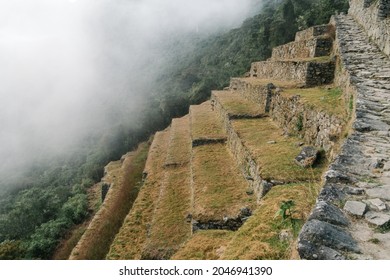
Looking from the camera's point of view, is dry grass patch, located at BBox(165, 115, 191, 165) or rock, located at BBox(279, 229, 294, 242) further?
dry grass patch, located at BBox(165, 115, 191, 165)

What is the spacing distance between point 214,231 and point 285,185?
2309mm

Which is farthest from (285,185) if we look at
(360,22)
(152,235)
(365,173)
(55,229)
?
(55,229)

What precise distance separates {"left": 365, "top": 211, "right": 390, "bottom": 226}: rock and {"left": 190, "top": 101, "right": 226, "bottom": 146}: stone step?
11048 mm

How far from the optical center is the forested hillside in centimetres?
2352

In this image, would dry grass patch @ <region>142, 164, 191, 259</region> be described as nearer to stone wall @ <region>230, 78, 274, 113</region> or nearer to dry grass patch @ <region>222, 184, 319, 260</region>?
dry grass patch @ <region>222, 184, 319, 260</region>

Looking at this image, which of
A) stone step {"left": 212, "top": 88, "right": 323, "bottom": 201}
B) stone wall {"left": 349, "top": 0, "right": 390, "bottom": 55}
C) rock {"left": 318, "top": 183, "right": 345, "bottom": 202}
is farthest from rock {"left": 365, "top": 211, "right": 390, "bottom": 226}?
stone wall {"left": 349, "top": 0, "right": 390, "bottom": 55}

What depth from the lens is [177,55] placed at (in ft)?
246

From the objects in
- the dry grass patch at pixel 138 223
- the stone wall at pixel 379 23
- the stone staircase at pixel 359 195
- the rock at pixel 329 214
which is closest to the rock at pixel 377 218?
the stone staircase at pixel 359 195

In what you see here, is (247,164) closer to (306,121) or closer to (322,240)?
(306,121)

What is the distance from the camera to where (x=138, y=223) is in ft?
43.4

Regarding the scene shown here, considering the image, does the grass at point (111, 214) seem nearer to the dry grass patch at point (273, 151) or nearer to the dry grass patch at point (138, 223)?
the dry grass patch at point (138, 223)

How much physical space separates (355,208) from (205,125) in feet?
45.4

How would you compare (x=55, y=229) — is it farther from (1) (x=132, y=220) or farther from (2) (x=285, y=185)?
(2) (x=285, y=185)

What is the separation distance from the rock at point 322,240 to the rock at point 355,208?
388mm
